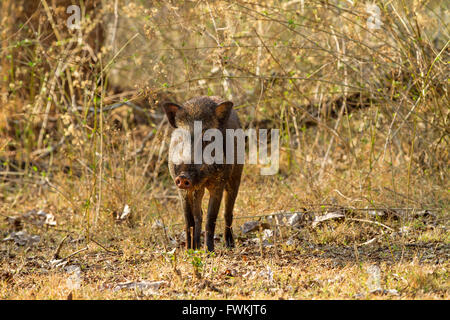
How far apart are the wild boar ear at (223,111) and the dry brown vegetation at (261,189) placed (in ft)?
1.76

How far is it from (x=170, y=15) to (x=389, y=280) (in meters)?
3.37

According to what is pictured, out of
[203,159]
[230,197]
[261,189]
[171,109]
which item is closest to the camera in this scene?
[203,159]

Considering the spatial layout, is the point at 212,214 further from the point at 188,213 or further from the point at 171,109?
the point at 171,109

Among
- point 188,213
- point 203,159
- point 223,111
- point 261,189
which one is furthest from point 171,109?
point 261,189

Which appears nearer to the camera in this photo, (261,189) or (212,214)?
(212,214)

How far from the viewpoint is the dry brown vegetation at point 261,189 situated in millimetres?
4516

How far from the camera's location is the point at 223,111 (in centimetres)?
532

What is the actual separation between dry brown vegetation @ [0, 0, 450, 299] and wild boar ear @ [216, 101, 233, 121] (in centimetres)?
54

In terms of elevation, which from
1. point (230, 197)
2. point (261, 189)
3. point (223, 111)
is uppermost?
point (223, 111)

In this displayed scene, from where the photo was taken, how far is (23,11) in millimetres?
8766

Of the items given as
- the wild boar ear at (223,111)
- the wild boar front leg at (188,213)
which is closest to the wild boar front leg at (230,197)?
the wild boar front leg at (188,213)

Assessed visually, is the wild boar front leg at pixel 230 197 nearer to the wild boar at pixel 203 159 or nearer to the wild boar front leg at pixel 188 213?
the wild boar at pixel 203 159

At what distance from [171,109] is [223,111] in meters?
0.50
